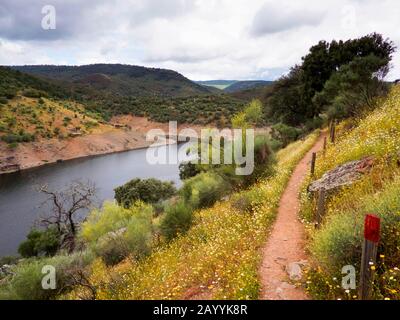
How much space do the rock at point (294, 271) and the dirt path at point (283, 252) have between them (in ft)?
0.30

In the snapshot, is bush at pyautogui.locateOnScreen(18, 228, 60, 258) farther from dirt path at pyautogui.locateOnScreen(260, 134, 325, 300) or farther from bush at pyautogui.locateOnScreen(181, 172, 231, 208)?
dirt path at pyautogui.locateOnScreen(260, 134, 325, 300)

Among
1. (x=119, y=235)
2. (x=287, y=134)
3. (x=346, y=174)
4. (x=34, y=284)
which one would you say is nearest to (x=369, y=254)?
(x=346, y=174)

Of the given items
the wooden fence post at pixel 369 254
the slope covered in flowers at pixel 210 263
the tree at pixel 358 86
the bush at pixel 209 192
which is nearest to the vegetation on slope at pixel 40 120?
the bush at pixel 209 192

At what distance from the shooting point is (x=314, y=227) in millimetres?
9461

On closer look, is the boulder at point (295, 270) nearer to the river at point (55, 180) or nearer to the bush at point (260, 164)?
the bush at point (260, 164)

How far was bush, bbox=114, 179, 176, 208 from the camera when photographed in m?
32.9

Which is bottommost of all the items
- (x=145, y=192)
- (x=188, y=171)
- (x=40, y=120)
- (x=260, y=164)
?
(x=145, y=192)

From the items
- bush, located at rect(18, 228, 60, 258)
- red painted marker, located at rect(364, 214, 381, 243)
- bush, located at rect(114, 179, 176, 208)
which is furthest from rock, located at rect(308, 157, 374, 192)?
bush, located at rect(114, 179, 176, 208)

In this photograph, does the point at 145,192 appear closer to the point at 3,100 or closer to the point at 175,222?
the point at 175,222

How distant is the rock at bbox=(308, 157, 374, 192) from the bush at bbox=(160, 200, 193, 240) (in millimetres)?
5625

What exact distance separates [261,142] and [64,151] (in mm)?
55569

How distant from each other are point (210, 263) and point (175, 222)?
6.10 m

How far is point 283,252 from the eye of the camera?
894 centimetres
